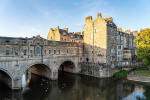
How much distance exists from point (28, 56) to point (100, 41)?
2332 centimetres

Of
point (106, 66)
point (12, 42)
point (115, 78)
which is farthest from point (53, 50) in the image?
point (115, 78)

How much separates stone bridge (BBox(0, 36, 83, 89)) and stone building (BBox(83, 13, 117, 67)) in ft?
20.7

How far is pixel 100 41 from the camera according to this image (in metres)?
36.9

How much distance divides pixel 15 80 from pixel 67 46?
57.2ft

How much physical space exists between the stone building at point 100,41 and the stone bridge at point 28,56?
6317 millimetres

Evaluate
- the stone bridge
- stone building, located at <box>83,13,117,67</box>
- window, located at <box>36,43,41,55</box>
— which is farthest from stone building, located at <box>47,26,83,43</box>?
window, located at <box>36,43,41,55</box>

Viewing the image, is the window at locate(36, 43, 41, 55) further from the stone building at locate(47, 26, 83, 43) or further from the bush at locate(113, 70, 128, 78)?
the bush at locate(113, 70, 128, 78)

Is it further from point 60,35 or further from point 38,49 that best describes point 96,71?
point 60,35

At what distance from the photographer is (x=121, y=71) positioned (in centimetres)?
3512

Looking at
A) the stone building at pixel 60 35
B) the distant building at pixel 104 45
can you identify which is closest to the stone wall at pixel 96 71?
the distant building at pixel 104 45

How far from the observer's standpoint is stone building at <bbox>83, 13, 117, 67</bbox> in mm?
35500

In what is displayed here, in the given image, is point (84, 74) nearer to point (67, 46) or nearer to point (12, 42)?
point (67, 46)

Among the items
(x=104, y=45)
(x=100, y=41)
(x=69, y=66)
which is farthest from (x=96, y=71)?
(x=69, y=66)

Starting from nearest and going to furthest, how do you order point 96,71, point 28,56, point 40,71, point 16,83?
point 16,83 < point 28,56 < point 96,71 < point 40,71
